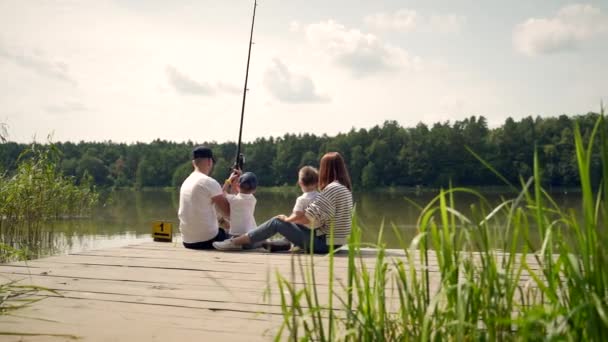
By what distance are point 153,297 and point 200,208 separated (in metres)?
2.04

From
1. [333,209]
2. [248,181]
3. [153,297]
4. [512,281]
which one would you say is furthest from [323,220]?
[512,281]

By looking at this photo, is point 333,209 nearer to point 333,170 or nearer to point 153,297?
point 333,170

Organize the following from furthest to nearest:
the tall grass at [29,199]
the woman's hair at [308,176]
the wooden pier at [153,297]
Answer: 1. the tall grass at [29,199]
2. the woman's hair at [308,176]
3. the wooden pier at [153,297]

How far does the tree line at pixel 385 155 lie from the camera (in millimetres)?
57156

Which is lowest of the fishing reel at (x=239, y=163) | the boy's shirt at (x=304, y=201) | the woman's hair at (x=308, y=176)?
the boy's shirt at (x=304, y=201)

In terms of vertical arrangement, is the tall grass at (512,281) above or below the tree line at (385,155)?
below

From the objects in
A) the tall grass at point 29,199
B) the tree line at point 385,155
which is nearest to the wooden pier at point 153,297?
the tall grass at point 29,199

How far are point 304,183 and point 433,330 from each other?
3431mm

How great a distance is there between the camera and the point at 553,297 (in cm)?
123

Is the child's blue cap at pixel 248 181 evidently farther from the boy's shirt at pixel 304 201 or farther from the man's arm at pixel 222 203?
the boy's shirt at pixel 304 201

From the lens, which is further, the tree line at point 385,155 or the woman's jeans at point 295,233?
the tree line at point 385,155

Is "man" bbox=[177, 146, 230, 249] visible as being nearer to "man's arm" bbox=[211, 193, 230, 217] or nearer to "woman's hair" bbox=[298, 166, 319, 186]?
"man's arm" bbox=[211, 193, 230, 217]

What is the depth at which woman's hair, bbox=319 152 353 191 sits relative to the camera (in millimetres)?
4602

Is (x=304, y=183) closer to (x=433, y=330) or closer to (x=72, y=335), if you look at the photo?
(x=72, y=335)
